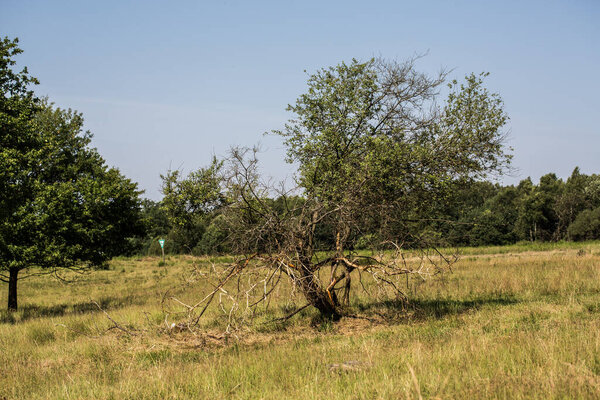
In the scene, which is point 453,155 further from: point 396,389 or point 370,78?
point 396,389

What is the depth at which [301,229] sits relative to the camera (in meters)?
10.1

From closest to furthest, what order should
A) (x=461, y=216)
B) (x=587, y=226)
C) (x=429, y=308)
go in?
(x=429, y=308) → (x=461, y=216) → (x=587, y=226)

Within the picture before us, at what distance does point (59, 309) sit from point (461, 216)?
16577 millimetres

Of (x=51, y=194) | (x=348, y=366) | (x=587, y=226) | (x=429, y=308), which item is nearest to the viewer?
(x=348, y=366)

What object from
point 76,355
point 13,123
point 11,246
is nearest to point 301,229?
point 76,355

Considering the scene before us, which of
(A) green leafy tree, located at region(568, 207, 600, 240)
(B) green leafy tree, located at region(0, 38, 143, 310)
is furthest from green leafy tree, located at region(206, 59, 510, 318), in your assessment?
(A) green leafy tree, located at region(568, 207, 600, 240)

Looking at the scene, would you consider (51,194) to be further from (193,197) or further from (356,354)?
(356,354)

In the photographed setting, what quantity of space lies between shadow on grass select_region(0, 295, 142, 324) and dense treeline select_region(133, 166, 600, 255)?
260cm

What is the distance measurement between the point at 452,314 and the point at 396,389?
645cm

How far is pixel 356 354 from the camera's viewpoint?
7.38 meters

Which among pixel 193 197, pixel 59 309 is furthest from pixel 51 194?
pixel 193 197

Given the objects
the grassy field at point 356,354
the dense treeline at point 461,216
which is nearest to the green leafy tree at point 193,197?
the dense treeline at point 461,216

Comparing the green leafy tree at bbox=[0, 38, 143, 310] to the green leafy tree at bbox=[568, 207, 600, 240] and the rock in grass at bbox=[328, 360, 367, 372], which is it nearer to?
the rock in grass at bbox=[328, 360, 367, 372]

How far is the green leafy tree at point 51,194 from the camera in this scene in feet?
48.8
